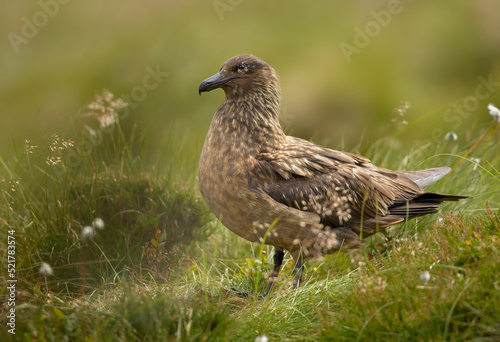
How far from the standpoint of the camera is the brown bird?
411 cm

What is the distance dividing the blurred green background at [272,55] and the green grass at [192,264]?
342 cm

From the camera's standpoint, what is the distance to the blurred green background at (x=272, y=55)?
8.98 metres

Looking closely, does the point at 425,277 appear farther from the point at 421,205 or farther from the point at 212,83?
the point at 212,83

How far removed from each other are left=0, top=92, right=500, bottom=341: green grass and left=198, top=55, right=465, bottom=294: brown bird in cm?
19

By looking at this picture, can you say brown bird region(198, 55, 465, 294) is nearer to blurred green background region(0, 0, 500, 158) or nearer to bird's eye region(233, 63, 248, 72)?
bird's eye region(233, 63, 248, 72)

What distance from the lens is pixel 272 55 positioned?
976 cm

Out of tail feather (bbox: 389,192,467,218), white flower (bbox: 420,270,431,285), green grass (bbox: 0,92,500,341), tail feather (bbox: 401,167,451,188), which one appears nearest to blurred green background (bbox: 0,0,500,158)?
green grass (bbox: 0,92,500,341)

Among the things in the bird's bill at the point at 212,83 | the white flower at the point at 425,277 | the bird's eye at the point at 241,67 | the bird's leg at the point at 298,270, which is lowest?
the bird's leg at the point at 298,270

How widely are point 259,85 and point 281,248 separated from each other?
1195 millimetres

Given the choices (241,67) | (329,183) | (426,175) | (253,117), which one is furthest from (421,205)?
(241,67)

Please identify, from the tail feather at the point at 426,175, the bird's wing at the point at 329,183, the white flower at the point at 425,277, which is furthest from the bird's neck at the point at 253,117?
the white flower at the point at 425,277

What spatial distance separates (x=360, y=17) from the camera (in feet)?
34.3

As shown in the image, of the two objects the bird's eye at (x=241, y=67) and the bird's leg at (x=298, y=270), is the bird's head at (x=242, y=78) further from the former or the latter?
the bird's leg at (x=298, y=270)

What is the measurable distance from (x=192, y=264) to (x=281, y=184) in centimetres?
90
